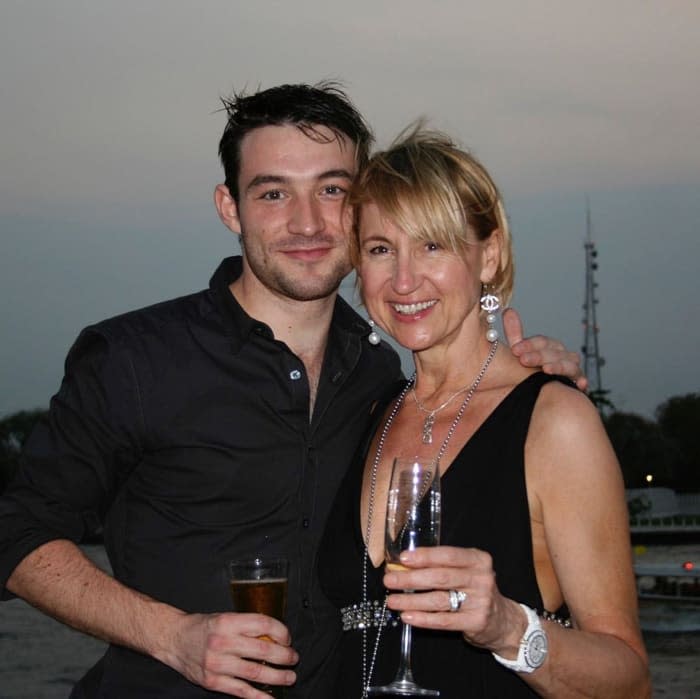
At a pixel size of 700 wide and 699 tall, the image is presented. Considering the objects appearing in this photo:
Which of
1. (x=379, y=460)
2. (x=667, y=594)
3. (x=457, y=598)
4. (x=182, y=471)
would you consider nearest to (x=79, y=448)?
(x=182, y=471)

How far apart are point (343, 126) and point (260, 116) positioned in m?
0.32

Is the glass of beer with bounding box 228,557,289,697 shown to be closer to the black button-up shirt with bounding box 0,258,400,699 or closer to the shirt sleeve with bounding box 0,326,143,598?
the black button-up shirt with bounding box 0,258,400,699

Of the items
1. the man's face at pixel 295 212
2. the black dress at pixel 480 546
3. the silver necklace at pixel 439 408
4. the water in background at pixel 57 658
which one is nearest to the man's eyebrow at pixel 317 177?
the man's face at pixel 295 212

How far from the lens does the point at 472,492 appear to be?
11.5 ft

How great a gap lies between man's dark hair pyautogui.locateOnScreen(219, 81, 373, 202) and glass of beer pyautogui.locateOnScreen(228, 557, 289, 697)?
5.73 ft

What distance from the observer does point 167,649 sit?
11.4 ft

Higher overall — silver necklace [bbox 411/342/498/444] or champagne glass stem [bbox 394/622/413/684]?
silver necklace [bbox 411/342/498/444]

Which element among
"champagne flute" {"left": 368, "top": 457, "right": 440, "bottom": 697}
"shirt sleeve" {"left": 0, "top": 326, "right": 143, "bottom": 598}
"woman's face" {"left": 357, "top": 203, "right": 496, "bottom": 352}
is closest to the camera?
"champagne flute" {"left": 368, "top": 457, "right": 440, "bottom": 697}

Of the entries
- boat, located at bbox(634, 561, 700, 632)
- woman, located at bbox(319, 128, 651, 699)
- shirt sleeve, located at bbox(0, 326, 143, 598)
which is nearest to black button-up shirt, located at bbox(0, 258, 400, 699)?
shirt sleeve, located at bbox(0, 326, 143, 598)

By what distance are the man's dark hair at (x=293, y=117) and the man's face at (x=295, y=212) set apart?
40mm

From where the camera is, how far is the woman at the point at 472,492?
2.96 m

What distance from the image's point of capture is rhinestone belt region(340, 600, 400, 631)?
11.6ft

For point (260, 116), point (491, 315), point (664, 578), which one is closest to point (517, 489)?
point (491, 315)

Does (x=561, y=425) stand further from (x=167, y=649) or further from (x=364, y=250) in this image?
(x=167, y=649)
